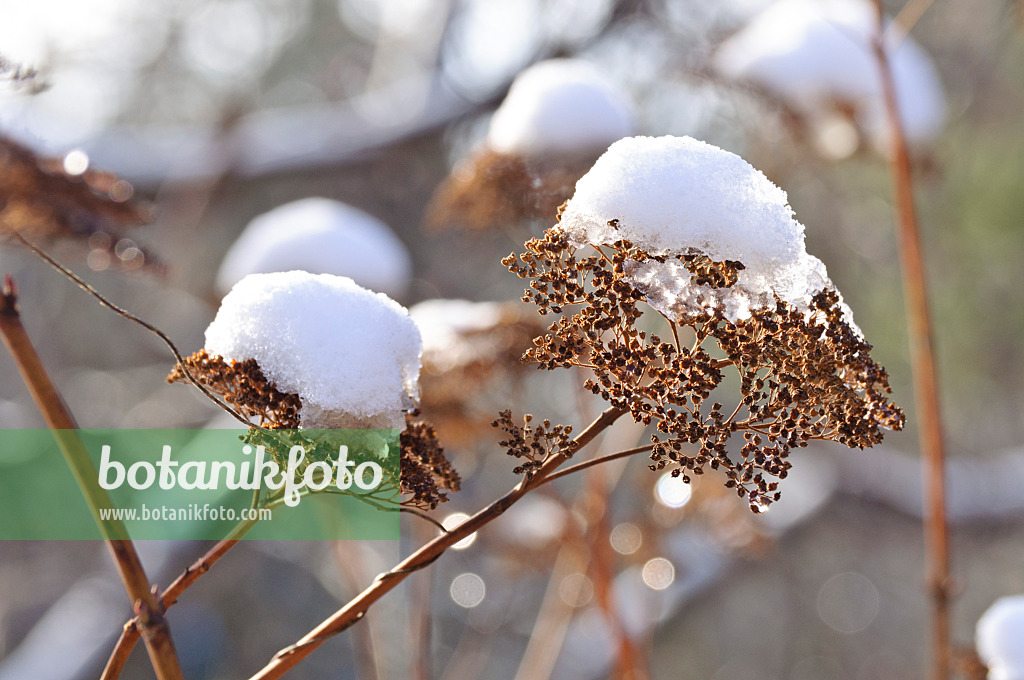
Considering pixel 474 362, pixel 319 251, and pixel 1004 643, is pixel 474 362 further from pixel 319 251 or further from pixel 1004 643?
pixel 1004 643

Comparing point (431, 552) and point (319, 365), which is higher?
point (319, 365)

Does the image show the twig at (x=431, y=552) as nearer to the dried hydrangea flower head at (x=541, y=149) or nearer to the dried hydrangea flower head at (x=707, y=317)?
the dried hydrangea flower head at (x=707, y=317)

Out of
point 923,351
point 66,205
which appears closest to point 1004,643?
point 923,351

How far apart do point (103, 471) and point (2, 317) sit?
179 mm

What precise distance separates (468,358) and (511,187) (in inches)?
14.2

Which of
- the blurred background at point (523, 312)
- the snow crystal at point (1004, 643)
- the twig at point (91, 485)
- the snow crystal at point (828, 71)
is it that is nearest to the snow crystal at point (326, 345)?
the twig at point (91, 485)

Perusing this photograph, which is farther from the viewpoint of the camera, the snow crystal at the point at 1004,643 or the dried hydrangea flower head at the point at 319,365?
the snow crystal at the point at 1004,643

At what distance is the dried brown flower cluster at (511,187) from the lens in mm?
1453

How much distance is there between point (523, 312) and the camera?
1.64 metres

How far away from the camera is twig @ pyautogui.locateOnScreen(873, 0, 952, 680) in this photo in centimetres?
130

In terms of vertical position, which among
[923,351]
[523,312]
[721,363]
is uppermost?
[523,312]

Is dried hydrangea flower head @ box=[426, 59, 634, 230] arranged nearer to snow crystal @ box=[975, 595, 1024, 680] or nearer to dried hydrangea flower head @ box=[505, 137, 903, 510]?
dried hydrangea flower head @ box=[505, 137, 903, 510]

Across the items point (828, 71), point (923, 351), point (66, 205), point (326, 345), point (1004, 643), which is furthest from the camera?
point (828, 71)

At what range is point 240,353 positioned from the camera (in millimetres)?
597
